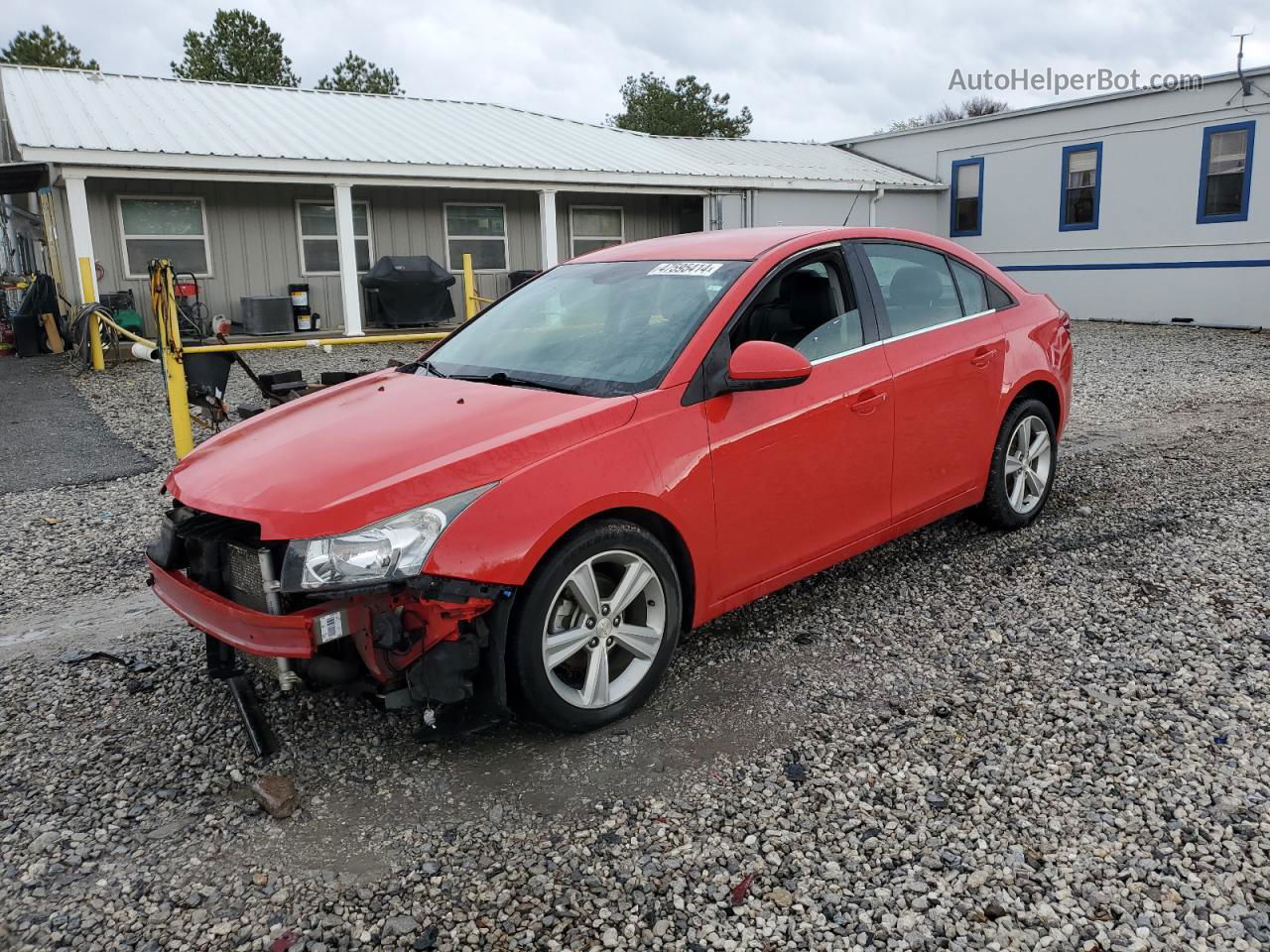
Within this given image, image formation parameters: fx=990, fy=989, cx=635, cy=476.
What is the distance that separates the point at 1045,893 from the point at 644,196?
820 inches

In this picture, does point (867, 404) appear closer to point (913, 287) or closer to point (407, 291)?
point (913, 287)

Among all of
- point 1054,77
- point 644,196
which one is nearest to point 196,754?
point 644,196

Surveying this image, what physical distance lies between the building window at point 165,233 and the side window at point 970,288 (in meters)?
15.3

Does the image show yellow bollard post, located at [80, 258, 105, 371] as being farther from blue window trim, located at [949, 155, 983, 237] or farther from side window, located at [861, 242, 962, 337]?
blue window trim, located at [949, 155, 983, 237]

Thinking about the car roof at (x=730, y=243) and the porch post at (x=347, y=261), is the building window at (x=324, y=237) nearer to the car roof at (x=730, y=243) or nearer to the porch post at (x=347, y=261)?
the porch post at (x=347, y=261)

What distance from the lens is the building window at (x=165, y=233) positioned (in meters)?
16.8

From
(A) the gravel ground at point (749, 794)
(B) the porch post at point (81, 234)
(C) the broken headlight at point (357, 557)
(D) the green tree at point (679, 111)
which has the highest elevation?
(D) the green tree at point (679, 111)

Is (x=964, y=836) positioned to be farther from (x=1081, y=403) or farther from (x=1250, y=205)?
(x=1250, y=205)

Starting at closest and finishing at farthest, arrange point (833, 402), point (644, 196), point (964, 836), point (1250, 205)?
point (964, 836)
point (833, 402)
point (1250, 205)
point (644, 196)

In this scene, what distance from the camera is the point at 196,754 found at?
335 centimetres

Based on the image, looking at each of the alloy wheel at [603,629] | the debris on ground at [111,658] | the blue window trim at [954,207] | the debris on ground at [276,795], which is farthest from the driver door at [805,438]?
the blue window trim at [954,207]

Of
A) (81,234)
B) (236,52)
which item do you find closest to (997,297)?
(81,234)

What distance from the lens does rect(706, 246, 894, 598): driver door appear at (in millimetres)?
3732

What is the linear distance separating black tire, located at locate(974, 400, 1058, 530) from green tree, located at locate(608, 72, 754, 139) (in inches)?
2124
